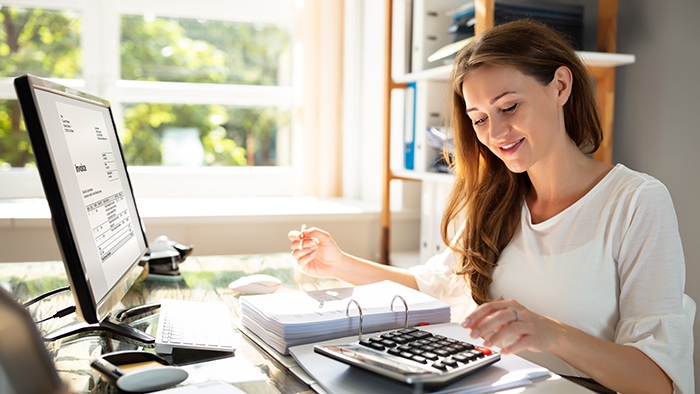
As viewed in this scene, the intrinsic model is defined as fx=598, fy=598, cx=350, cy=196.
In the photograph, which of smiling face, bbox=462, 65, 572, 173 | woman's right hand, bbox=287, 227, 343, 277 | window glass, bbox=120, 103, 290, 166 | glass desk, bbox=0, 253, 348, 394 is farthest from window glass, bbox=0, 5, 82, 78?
smiling face, bbox=462, 65, 572, 173

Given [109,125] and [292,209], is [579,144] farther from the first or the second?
[292,209]

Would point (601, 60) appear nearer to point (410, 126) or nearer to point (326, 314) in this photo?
point (410, 126)

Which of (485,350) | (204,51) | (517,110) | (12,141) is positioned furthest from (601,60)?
(12,141)

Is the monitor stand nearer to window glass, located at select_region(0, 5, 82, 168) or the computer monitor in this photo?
the computer monitor

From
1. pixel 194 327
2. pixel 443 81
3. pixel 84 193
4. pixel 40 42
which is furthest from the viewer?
pixel 40 42

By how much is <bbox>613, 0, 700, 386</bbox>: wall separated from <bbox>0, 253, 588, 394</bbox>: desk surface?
924mm

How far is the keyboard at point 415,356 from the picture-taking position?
70 centimetres

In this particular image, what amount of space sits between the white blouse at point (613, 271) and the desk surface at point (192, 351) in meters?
0.26

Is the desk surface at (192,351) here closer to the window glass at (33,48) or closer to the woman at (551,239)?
the woman at (551,239)

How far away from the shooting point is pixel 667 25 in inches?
62.0

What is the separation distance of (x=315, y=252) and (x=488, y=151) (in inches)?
17.6

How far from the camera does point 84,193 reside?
0.85 m

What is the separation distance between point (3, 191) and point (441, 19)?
192 cm

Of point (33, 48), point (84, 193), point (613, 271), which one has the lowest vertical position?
point (613, 271)
